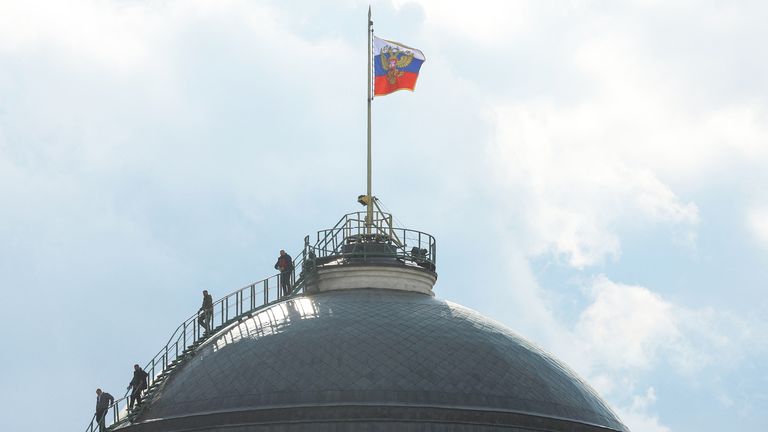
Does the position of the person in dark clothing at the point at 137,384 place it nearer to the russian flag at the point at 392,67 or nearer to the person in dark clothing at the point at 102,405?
the person in dark clothing at the point at 102,405

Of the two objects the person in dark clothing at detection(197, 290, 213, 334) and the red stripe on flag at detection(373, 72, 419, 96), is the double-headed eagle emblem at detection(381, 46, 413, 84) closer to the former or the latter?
the red stripe on flag at detection(373, 72, 419, 96)

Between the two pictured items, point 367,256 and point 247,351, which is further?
point 367,256

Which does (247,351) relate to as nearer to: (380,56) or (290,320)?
(290,320)

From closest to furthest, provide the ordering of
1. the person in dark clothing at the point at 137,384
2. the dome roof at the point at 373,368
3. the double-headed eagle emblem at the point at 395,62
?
1. the dome roof at the point at 373,368
2. the person in dark clothing at the point at 137,384
3. the double-headed eagle emblem at the point at 395,62

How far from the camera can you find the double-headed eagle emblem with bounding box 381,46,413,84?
5075 cm

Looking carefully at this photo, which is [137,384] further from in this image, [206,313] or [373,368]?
[373,368]

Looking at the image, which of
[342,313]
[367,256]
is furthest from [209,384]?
[367,256]

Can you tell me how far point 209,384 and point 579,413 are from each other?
10.4 m

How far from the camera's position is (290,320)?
4316 cm

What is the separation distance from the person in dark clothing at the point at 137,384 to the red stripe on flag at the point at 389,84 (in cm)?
1341

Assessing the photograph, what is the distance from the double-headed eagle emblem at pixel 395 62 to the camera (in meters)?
50.8

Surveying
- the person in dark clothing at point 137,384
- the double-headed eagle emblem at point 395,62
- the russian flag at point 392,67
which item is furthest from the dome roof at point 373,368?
the double-headed eagle emblem at point 395,62

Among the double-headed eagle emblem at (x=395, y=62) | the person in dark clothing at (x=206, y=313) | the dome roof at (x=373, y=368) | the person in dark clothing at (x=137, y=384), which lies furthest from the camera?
the double-headed eagle emblem at (x=395, y=62)

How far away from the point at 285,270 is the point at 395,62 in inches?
336
